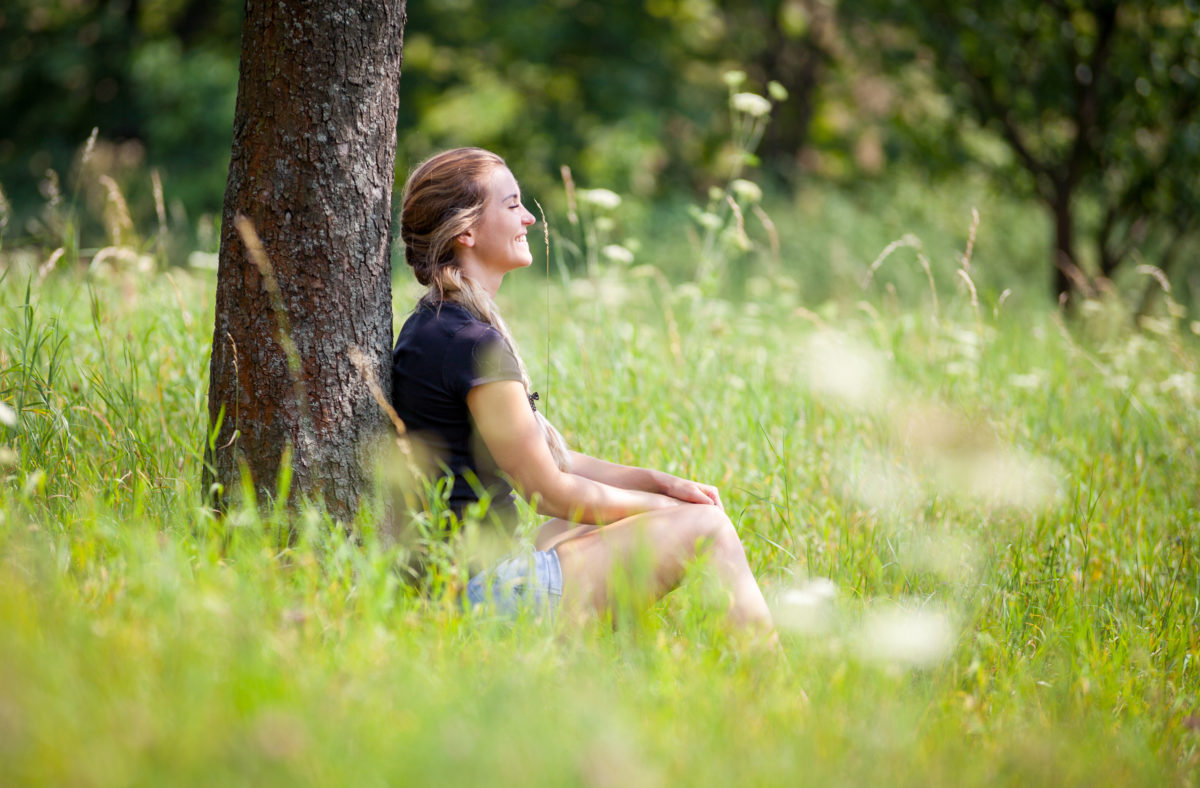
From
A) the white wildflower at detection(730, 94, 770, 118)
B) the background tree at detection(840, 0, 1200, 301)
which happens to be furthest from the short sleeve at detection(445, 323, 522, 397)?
the background tree at detection(840, 0, 1200, 301)

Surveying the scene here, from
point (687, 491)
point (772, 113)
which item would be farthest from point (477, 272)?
point (772, 113)

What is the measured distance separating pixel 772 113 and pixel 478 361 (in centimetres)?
1394

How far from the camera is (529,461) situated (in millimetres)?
2293

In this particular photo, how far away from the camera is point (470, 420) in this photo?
2.37m

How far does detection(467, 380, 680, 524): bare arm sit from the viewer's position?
226cm

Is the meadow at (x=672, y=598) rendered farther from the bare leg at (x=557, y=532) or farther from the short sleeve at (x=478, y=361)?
the short sleeve at (x=478, y=361)

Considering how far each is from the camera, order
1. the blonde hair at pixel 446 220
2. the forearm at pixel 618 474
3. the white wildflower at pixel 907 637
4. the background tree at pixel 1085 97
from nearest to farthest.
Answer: the white wildflower at pixel 907 637 → the blonde hair at pixel 446 220 → the forearm at pixel 618 474 → the background tree at pixel 1085 97

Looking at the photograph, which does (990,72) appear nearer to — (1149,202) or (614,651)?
(1149,202)

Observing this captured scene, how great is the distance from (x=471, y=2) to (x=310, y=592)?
1284cm

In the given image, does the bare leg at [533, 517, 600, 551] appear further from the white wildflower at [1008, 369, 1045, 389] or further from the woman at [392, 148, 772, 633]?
the white wildflower at [1008, 369, 1045, 389]

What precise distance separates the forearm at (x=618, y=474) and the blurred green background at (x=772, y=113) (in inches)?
252

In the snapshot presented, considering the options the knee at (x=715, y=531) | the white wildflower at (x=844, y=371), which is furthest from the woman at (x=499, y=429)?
the white wildflower at (x=844, y=371)

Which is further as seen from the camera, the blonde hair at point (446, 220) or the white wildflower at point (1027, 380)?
the white wildflower at point (1027, 380)

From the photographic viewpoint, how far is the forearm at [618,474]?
2660 millimetres
